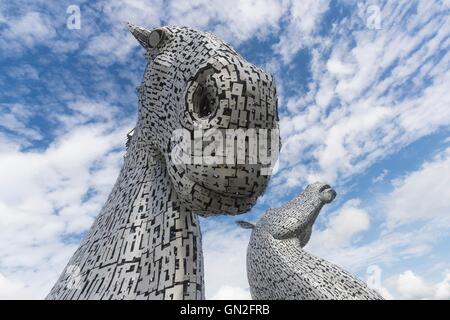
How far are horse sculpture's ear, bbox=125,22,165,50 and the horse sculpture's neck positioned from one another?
2.13 ft

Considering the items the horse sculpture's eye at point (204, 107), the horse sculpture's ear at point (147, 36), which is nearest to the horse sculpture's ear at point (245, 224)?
the horse sculpture's ear at point (147, 36)

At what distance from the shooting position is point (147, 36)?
2.62m

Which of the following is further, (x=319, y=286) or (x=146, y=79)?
(x=319, y=286)

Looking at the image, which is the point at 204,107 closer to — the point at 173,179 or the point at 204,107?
the point at 204,107

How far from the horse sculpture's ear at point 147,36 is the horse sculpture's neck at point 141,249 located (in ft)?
2.13

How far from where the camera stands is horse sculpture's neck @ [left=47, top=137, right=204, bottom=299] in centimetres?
206

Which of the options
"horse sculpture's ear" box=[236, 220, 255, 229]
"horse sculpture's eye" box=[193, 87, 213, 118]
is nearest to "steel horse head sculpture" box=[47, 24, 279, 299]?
"horse sculpture's eye" box=[193, 87, 213, 118]

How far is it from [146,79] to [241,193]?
3.30 feet

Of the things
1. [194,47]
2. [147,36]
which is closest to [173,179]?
[194,47]

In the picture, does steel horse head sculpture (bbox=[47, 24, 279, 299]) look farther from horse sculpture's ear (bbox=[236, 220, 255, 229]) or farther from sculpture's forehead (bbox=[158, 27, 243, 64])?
horse sculpture's ear (bbox=[236, 220, 255, 229])

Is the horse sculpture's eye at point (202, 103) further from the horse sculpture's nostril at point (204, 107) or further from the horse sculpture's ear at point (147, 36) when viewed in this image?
the horse sculpture's ear at point (147, 36)
